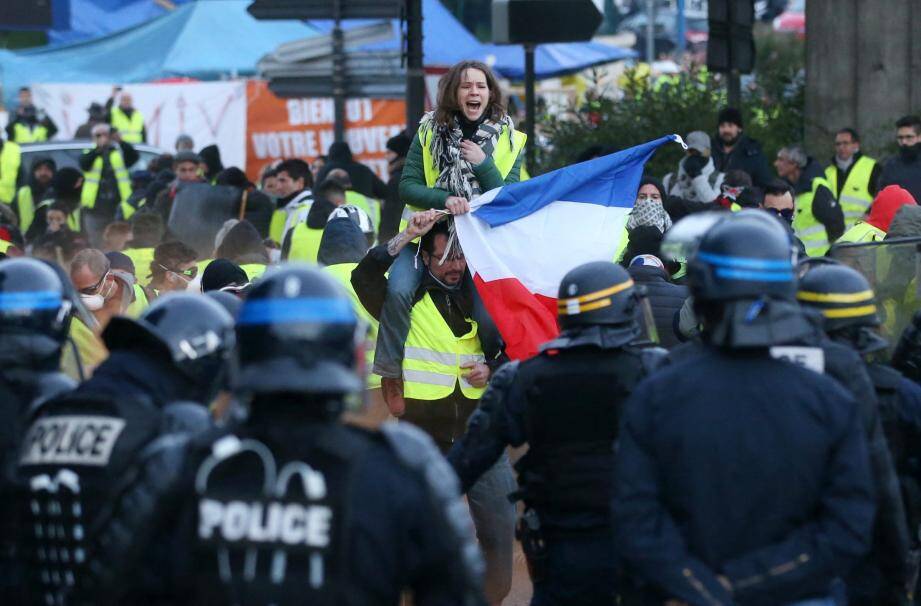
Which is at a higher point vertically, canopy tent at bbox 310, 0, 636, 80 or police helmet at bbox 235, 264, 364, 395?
canopy tent at bbox 310, 0, 636, 80

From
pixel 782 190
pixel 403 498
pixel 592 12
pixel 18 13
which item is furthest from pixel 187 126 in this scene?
pixel 403 498

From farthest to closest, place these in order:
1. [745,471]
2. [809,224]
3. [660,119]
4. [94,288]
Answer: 1. [660,119]
2. [809,224]
3. [94,288]
4. [745,471]

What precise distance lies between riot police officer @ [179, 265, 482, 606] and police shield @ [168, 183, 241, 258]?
33.3 ft

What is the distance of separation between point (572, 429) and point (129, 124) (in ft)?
61.3

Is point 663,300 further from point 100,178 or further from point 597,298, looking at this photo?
point 100,178

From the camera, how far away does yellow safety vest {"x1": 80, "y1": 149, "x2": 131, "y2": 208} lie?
17.9 m

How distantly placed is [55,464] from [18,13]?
16.1 meters

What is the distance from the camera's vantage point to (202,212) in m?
13.8

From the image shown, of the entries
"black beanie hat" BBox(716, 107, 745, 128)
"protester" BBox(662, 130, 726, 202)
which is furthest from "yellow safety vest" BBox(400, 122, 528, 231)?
"black beanie hat" BBox(716, 107, 745, 128)

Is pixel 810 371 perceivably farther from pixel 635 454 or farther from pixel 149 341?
pixel 149 341

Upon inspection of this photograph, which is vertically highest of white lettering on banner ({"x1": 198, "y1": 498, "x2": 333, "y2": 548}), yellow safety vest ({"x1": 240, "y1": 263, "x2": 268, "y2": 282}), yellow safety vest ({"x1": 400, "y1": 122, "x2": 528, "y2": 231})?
yellow safety vest ({"x1": 400, "y1": 122, "x2": 528, "y2": 231})

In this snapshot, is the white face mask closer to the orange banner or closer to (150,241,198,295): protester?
(150,241,198,295): protester

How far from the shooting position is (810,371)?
3805mm

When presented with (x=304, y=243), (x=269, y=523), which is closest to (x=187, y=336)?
(x=269, y=523)
